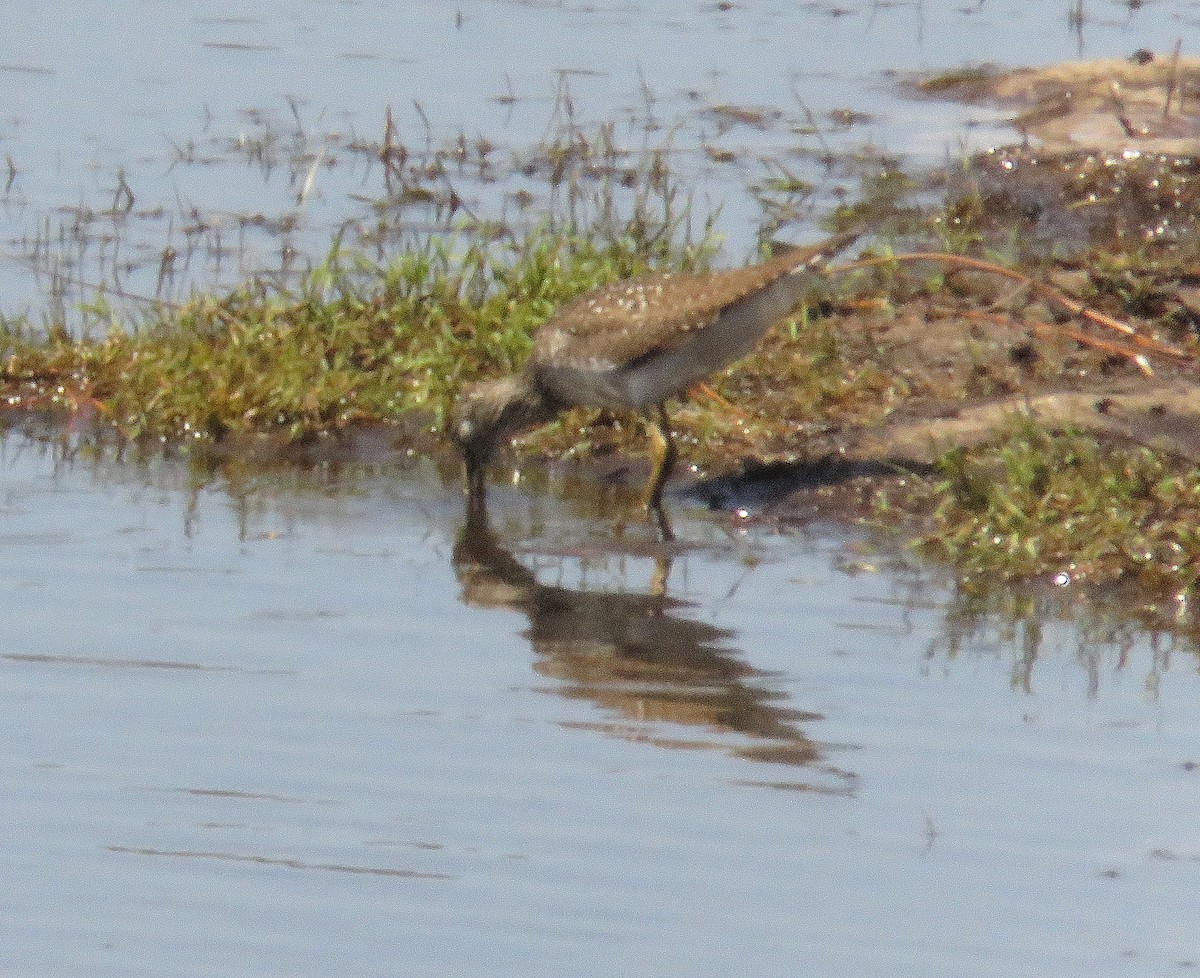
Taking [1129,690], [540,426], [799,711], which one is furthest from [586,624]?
[540,426]

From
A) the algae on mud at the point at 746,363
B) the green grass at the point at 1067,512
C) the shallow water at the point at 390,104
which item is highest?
the shallow water at the point at 390,104

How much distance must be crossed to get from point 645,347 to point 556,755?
9.21 ft

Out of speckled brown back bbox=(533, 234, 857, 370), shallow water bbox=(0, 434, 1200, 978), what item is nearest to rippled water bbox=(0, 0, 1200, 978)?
shallow water bbox=(0, 434, 1200, 978)

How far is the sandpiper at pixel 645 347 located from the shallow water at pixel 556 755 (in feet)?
1.60

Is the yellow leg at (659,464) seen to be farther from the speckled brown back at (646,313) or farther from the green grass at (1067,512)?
the green grass at (1067,512)

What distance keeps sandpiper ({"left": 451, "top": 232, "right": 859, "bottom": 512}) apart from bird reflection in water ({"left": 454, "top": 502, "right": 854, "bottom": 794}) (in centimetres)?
69

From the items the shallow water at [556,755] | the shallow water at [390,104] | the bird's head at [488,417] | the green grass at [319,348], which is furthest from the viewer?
the shallow water at [390,104]

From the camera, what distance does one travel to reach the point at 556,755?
618 cm

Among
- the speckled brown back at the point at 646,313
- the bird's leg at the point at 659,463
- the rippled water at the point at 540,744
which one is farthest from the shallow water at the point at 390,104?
the rippled water at the point at 540,744

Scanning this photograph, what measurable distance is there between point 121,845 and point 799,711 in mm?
1842

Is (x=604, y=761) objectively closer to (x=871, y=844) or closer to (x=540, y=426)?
(x=871, y=844)

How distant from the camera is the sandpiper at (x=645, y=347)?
8766mm

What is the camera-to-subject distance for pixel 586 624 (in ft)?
24.5

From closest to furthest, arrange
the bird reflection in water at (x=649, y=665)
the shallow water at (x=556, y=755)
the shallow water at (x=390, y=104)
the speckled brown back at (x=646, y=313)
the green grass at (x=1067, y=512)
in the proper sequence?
the shallow water at (x=556, y=755), the bird reflection in water at (x=649, y=665), the green grass at (x=1067, y=512), the speckled brown back at (x=646, y=313), the shallow water at (x=390, y=104)
